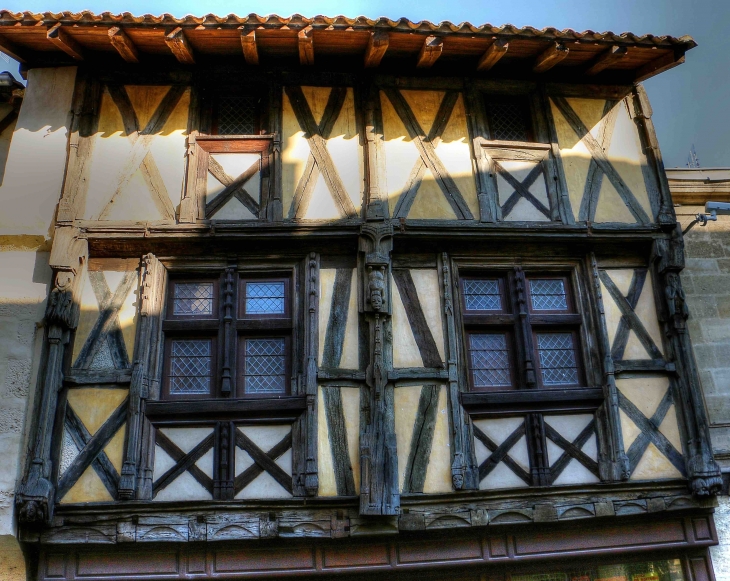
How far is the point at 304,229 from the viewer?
714 cm

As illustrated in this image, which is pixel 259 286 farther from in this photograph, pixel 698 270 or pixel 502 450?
pixel 698 270

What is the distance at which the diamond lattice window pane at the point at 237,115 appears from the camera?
7859 millimetres

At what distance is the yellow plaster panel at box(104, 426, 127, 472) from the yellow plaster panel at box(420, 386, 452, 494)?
282cm

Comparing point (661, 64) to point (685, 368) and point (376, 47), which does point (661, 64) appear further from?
point (685, 368)

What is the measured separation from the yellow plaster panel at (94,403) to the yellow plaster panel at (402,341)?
2.63m

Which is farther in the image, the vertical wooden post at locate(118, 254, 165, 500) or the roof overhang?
the roof overhang

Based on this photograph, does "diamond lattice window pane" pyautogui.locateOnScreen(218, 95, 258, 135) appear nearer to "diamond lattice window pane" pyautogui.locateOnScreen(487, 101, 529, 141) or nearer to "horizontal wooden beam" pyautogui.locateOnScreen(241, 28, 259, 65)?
"horizontal wooden beam" pyautogui.locateOnScreen(241, 28, 259, 65)

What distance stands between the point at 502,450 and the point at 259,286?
2945 millimetres

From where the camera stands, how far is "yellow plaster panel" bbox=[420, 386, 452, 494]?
6.51 meters

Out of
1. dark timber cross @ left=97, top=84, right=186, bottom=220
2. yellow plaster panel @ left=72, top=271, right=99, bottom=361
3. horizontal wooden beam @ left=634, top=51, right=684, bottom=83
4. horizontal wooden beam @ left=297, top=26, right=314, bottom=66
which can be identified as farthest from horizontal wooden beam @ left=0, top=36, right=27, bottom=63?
horizontal wooden beam @ left=634, top=51, right=684, bottom=83

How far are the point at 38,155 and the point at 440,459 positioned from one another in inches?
204

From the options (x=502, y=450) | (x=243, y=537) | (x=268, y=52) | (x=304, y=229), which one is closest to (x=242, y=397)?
(x=243, y=537)

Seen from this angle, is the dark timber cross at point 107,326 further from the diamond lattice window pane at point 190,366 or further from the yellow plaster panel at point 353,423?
the yellow plaster panel at point 353,423

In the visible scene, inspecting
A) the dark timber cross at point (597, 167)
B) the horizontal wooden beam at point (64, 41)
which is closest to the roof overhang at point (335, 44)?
the horizontal wooden beam at point (64, 41)
